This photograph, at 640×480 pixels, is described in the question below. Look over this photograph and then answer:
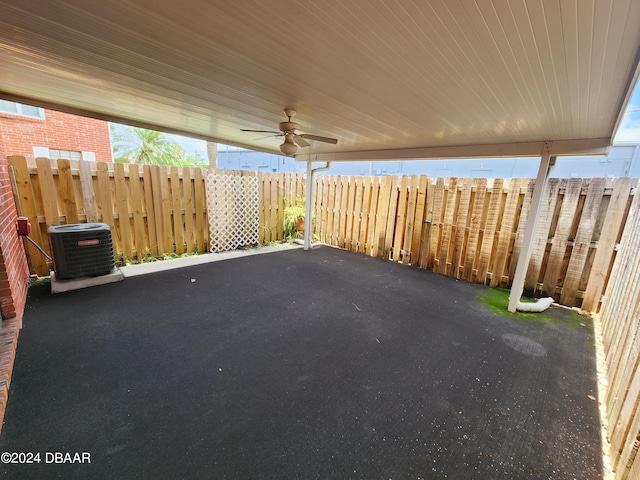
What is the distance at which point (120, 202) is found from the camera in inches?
177

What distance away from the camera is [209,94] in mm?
2475

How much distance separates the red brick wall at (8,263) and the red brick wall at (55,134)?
521cm

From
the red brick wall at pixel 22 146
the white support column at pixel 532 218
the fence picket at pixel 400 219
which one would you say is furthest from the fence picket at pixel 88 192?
the white support column at pixel 532 218

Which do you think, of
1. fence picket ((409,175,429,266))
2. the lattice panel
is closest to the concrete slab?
the lattice panel

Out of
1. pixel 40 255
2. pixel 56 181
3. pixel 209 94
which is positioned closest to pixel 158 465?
pixel 209 94

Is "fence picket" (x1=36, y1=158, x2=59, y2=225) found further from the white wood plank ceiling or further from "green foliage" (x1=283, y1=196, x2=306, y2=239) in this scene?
"green foliage" (x1=283, y1=196, x2=306, y2=239)

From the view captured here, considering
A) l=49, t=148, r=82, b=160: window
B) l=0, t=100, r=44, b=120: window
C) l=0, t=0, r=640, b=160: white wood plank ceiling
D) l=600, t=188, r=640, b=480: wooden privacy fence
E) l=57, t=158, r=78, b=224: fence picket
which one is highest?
l=0, t=100, r=44, b=120: window

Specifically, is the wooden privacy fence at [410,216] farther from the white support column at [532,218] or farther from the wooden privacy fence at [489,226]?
the white support column at [532,218]

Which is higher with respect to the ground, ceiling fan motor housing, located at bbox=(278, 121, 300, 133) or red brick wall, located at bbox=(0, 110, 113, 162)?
red brick wall, located at bbox=(0, 110, 113, 162)

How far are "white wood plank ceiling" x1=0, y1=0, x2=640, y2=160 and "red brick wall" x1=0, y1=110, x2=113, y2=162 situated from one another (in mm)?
5614

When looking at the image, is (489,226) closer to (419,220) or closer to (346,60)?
(419,220)

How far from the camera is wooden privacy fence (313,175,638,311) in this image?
134 inches

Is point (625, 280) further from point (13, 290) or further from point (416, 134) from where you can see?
point (13, 290)

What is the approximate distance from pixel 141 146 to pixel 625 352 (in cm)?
1065
